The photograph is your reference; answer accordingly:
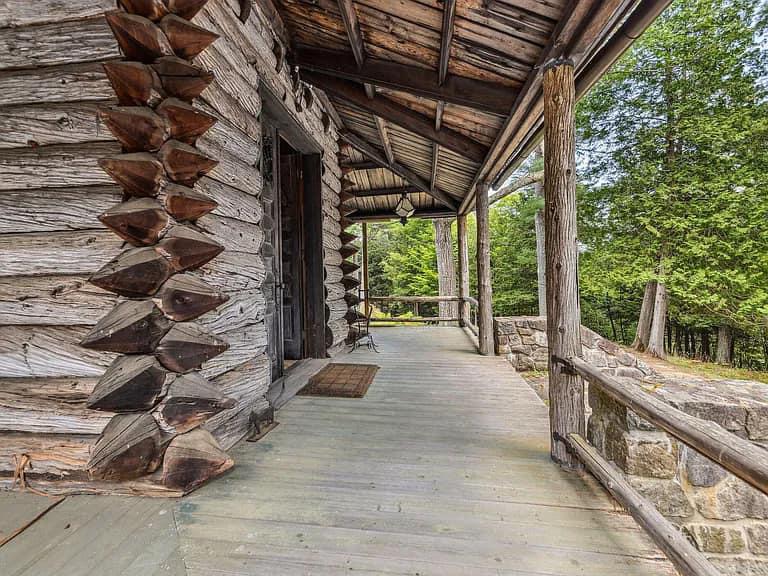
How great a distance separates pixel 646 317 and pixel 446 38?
1015cm

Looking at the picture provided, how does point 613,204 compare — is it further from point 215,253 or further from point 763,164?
point 215,253

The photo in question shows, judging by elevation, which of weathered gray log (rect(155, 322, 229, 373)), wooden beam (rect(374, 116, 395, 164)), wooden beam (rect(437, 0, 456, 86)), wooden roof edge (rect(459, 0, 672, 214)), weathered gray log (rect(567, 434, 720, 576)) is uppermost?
wooden beam (rect(374, 116, 395, 164))

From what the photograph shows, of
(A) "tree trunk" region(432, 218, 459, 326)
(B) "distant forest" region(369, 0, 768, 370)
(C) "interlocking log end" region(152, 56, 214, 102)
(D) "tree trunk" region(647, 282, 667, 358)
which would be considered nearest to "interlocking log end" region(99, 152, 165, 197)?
(C) "interlocking log end" region(152, 56, 214, 102)

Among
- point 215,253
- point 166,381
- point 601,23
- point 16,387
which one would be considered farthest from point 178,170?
point 601,23

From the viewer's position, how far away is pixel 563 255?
1.98 meters

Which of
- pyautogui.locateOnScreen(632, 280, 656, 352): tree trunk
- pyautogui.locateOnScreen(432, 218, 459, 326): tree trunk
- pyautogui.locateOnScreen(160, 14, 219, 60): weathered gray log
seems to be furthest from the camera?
pyautogui.locateOnScreen(432, 218, 459, 326): tree trunk

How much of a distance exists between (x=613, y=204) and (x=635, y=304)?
4.62 meters

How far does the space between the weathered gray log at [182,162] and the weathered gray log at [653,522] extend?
7.81 feet

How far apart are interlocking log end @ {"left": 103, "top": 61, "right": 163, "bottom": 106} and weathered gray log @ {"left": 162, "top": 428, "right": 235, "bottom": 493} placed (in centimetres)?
157

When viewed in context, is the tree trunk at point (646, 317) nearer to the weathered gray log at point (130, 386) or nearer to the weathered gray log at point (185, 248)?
the weathered gray log at point (185, 248)

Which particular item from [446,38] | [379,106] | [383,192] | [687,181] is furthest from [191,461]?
[687,181]

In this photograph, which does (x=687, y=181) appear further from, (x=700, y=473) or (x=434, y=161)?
(x=700, y=473)

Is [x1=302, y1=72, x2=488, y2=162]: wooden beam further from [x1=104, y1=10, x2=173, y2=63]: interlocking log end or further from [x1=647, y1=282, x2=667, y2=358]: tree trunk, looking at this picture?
[x1=647, y1=282, x2=667, y2=358]: tree trunk

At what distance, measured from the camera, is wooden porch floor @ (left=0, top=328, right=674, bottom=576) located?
4.08 ft
